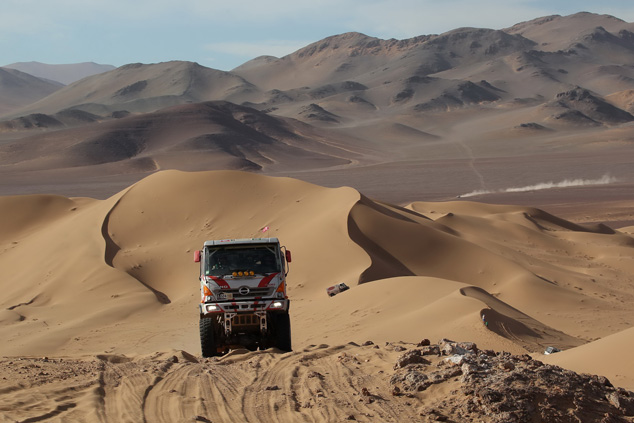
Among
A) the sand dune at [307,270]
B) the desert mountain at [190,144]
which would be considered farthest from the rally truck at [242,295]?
the desert mountain at [190,144]

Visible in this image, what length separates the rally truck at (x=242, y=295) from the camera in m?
10.5

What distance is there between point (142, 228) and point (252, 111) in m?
97.6

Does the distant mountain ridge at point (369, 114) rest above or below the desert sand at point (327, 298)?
below

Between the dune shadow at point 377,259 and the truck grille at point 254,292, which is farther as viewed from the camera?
the dune shadow at point 377,259

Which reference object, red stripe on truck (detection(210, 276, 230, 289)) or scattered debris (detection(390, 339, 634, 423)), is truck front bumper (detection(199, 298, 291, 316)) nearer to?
red stripe on truck (detection(210, 276, 230, 289))

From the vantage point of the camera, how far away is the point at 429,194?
60406 millimetres

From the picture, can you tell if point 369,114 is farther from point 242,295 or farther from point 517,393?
point 517,393

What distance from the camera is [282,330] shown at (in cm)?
1088

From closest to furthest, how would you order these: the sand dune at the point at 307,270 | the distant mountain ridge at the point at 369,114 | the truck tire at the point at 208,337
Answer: the truck tire at the point at 208,337
the sand dune at the point at 307,270
the distant mountain ridge at the point at 369,114

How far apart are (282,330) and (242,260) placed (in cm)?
110

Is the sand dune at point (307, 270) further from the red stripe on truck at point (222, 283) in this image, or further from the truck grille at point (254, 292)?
the red stripe on truck at point (222, 283)

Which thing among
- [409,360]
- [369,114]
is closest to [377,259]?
[409,360]

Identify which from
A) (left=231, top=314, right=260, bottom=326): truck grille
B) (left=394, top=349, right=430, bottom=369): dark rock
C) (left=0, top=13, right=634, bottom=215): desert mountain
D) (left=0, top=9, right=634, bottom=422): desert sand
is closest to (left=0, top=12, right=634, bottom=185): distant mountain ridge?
(left=0, top=13, right=634, bottom=215): desert mountain

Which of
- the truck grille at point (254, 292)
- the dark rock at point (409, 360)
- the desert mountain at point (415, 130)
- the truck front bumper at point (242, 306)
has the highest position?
the truck grille at point (254, 292)
